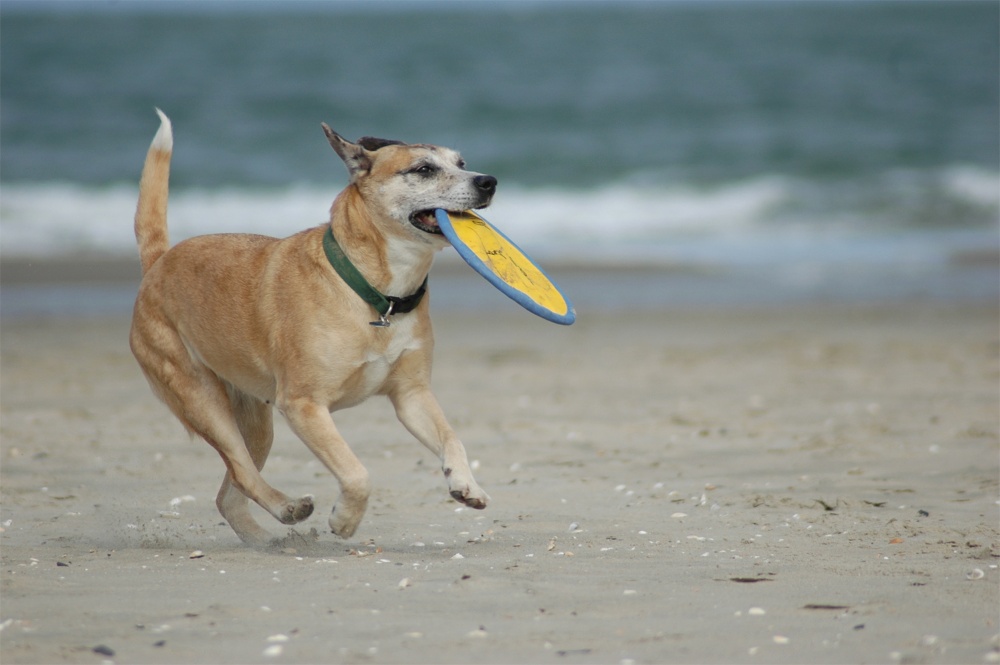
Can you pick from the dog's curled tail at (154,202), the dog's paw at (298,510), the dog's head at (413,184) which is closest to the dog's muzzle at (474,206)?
the dog's head at (413,184)

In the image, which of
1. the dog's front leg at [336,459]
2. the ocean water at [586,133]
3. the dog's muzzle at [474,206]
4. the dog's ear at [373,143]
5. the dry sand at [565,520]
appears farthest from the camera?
the ocean water at [586,133]

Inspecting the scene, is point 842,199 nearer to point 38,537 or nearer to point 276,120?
point 276,120

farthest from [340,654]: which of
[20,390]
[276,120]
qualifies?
[276,120]

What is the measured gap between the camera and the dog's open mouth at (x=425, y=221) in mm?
4688

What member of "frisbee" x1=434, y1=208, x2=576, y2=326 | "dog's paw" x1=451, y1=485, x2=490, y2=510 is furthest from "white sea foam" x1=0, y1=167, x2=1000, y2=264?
"dog's paw" x1=451, y1=485, x2=490, y2=510

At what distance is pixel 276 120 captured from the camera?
25.6 meters

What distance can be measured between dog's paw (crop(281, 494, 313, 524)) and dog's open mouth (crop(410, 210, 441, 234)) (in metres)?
1.22

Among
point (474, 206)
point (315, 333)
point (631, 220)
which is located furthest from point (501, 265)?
point (631, 220)

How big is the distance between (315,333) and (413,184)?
0.75m

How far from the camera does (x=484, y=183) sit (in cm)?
477

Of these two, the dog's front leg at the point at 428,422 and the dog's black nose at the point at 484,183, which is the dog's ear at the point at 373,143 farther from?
the dog's front leg at the point at 428,422

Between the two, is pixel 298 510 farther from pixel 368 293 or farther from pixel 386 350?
pixel 368 293

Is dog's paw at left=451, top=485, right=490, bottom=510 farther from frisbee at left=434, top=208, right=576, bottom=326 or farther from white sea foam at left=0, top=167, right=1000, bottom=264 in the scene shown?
white sea foam at left=0, top=167, right=1000, bottom=264

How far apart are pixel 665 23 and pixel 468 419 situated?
39.6 m
